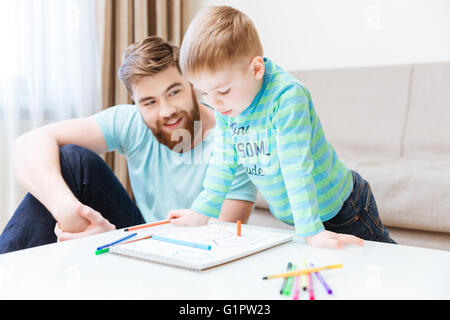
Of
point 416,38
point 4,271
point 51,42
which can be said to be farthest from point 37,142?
point 416,38

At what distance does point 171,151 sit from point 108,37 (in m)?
1.20

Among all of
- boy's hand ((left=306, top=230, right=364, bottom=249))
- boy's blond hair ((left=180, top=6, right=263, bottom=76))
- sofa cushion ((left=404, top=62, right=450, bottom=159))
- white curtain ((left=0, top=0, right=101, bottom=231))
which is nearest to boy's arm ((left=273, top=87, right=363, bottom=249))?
boy's hand ((left=306, top=230, right=364, bottom=249))

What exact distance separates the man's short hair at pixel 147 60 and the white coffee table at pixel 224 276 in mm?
608

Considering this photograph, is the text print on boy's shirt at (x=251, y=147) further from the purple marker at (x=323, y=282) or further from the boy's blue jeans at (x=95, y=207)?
the purple marker at (x=323, y=282)

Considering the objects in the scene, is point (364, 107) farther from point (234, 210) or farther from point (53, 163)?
point (53, 163)

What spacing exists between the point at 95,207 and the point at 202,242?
49cm

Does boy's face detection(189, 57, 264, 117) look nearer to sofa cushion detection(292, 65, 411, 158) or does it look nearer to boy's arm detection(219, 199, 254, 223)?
boy's arm detection(219, 199, 254, 223)

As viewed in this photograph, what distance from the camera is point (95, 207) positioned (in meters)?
1.07

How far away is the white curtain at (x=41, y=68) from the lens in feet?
6.08

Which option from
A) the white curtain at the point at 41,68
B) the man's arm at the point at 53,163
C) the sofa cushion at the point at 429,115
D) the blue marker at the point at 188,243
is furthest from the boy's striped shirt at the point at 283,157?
the white curtain at the point at 41,68

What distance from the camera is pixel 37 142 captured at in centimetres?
110

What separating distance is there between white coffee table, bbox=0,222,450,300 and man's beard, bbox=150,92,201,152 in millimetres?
587

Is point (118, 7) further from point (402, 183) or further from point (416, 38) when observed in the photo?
point (402, 183)

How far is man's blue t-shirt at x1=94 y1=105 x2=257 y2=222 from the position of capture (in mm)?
1235
